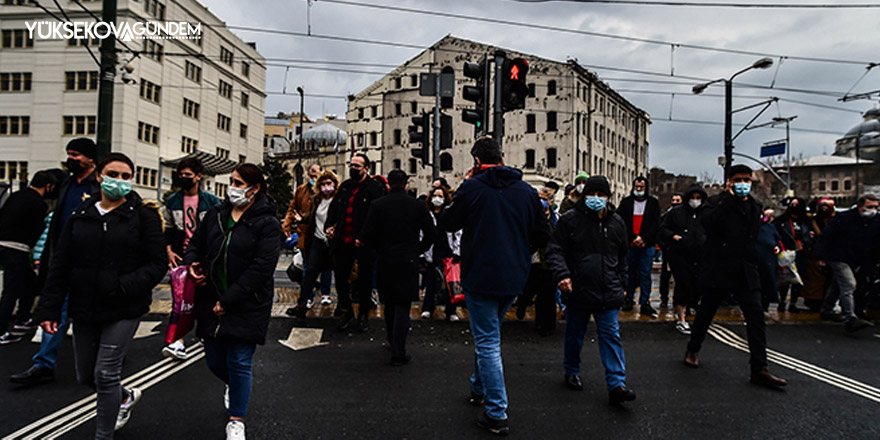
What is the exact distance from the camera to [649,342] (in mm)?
6633

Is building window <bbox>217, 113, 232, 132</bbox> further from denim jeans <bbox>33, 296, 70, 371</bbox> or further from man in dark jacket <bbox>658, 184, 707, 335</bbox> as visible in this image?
man in dark jacket <bbox>658, 184, 707, 335</bbox>

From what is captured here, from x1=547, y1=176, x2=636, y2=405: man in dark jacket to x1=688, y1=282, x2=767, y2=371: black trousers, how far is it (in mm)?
1275

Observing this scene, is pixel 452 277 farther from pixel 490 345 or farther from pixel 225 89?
pixel 225 89

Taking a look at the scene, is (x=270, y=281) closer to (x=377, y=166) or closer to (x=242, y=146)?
(x=242, y=146)

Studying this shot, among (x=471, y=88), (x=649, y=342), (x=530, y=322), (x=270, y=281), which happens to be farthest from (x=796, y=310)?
(x=270, y=281)

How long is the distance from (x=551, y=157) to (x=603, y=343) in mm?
47824

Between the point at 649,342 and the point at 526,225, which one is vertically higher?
the point at 526,225

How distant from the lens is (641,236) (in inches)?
316

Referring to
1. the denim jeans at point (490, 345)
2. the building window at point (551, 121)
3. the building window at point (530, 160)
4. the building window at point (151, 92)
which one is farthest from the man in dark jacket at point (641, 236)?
the building window at point (530, 160)

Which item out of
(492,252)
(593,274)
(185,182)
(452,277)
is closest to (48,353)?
(185,182)

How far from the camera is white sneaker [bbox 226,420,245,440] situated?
352 centimetres

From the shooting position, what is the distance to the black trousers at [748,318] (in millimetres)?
5152

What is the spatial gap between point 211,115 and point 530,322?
139 ft

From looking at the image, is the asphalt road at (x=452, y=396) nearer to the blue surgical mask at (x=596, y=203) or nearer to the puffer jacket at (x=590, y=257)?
the puffer jacket at (x=590, y=257)
